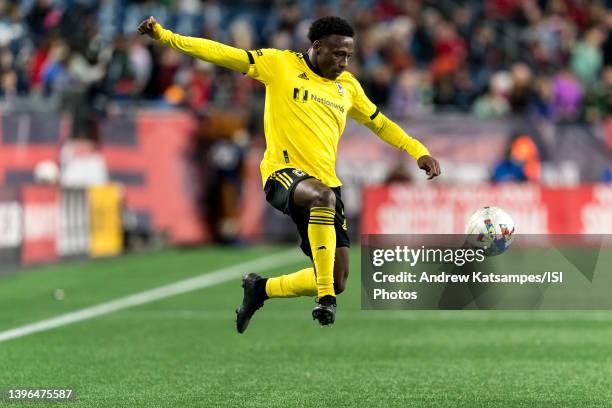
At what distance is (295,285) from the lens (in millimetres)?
9070

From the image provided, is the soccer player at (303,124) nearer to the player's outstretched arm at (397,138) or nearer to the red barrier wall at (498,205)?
the player's outstretched arm at (397,138)

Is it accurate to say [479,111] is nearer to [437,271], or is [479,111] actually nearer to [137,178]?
[137,178]

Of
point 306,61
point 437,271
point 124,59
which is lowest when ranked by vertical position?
point 437,271

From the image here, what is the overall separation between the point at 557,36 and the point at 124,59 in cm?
768

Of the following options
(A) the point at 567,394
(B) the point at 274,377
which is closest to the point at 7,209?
(B) the point at 274,377

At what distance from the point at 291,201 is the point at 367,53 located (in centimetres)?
1463

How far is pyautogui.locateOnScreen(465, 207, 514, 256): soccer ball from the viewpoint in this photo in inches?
341

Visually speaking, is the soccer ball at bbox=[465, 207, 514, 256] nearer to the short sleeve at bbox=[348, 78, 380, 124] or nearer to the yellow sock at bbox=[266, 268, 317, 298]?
the yellow sock at bbox=[266, 268, 317, 298]

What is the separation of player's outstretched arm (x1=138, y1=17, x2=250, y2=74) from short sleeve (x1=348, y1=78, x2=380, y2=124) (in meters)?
0.87

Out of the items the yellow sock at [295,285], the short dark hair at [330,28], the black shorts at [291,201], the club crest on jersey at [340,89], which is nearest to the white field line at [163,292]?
the yellow sock at [295,285]

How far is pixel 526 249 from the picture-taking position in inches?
356

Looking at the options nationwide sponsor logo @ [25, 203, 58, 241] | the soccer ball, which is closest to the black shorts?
the soccer ball

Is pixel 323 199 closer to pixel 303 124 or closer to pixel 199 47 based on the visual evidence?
pixel 303 124

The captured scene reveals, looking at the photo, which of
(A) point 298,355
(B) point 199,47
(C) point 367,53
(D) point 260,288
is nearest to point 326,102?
(B) point 199,47
